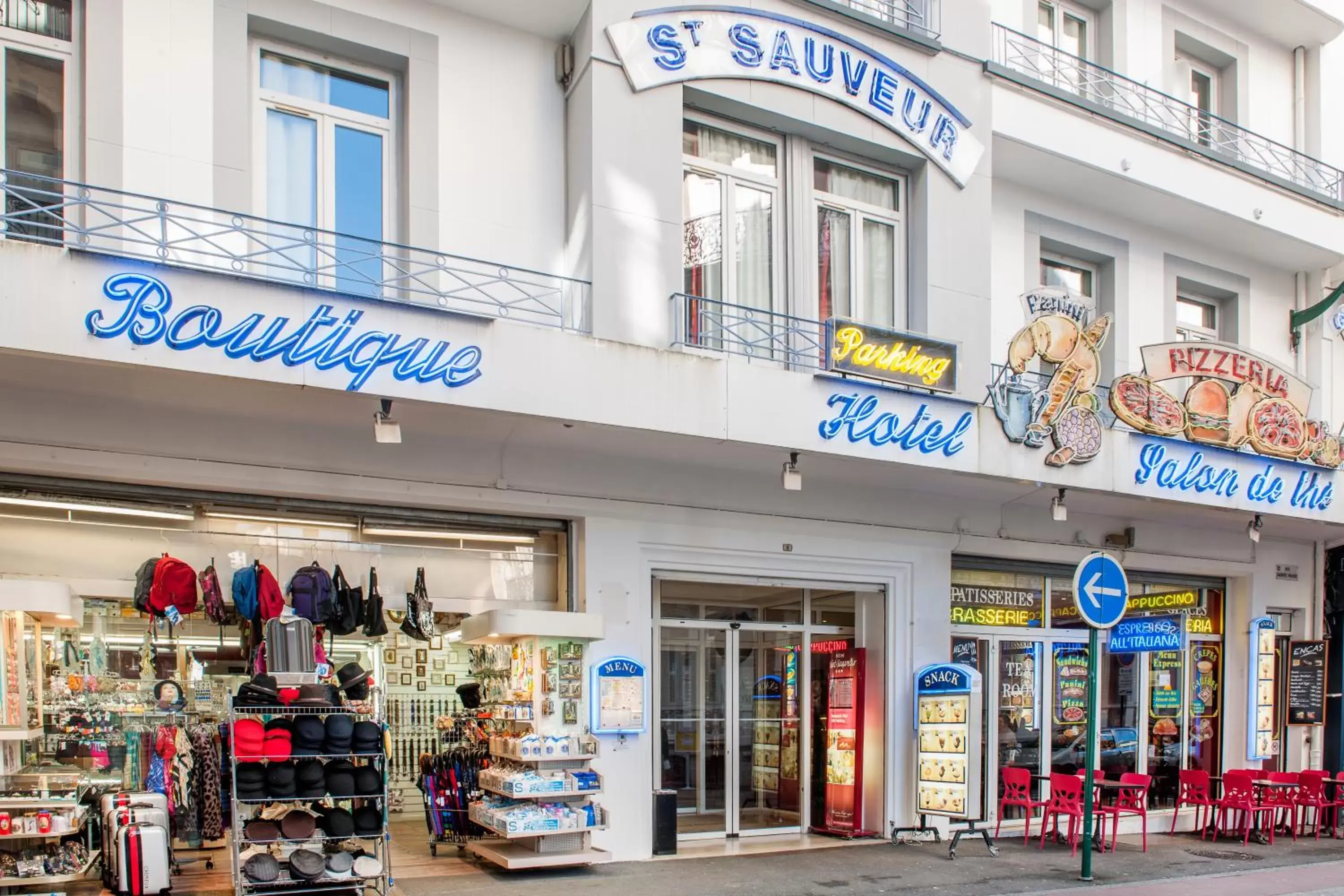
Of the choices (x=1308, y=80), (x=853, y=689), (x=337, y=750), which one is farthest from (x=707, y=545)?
(x=1308, y=80)

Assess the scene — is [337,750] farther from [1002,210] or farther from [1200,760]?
[1200,760]

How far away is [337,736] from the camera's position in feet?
29.3

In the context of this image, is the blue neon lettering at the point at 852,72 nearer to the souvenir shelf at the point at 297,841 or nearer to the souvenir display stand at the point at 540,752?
the souvenir display stand at the point at 540,752

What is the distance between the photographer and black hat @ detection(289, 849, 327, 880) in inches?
339

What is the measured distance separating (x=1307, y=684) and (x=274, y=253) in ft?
48.3

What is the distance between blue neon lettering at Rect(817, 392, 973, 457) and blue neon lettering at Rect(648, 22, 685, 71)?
138 inches

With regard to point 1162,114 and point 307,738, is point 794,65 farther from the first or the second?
point 307,738

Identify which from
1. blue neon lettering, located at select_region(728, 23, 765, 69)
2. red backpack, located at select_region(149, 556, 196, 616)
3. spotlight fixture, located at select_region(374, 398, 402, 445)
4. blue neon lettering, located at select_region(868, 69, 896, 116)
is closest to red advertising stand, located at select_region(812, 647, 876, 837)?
blue neon lettering, located at select_region(868, 69, 896, 116)

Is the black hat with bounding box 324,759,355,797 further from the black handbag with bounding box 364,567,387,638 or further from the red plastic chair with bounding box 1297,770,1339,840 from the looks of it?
the red plastic chair with bounding box 1297,770,1339,840

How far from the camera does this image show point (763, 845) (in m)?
12.4

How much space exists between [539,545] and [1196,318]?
10677 millimetres

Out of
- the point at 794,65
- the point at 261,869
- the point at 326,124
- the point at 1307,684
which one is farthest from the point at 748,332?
the point at 1307,684

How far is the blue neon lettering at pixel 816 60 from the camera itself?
12.2 m

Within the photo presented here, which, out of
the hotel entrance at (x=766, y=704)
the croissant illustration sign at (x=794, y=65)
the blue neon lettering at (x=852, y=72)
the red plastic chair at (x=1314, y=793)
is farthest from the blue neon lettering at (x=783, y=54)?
the red plastic chair at (x=1314, y=793)
